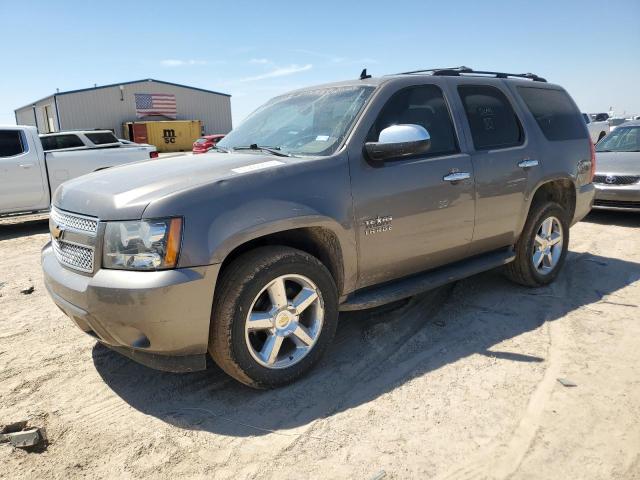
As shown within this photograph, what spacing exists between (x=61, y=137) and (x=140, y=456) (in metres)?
9.15

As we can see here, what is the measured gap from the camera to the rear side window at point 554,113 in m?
4.76

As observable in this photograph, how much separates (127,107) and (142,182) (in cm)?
3909

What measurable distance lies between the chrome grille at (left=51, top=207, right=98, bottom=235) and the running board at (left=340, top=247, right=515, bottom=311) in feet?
5.32

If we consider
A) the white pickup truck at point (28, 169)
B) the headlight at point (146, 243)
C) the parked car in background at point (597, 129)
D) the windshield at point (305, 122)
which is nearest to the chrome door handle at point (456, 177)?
the windshield at point (305, 122)

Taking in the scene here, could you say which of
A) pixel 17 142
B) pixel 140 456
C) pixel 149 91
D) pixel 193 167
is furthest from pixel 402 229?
pixel 149 91

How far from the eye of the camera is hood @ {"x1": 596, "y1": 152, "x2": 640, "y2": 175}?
8.12 meters

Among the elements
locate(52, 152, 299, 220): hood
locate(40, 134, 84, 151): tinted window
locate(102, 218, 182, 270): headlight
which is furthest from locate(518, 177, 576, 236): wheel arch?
locate(40, 134, 84, 151): tinted window

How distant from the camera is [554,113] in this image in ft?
16.3

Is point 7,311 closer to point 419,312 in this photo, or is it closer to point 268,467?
point 268,467

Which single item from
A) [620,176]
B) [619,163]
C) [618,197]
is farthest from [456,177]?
[619,163]

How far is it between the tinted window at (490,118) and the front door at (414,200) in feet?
0.90

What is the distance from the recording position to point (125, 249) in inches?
104

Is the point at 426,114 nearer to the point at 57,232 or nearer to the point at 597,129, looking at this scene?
the point at 57,232

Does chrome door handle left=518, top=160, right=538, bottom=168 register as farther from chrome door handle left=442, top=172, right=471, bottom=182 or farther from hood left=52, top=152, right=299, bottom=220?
hood left=52, top=152, right=299, bottom=220
